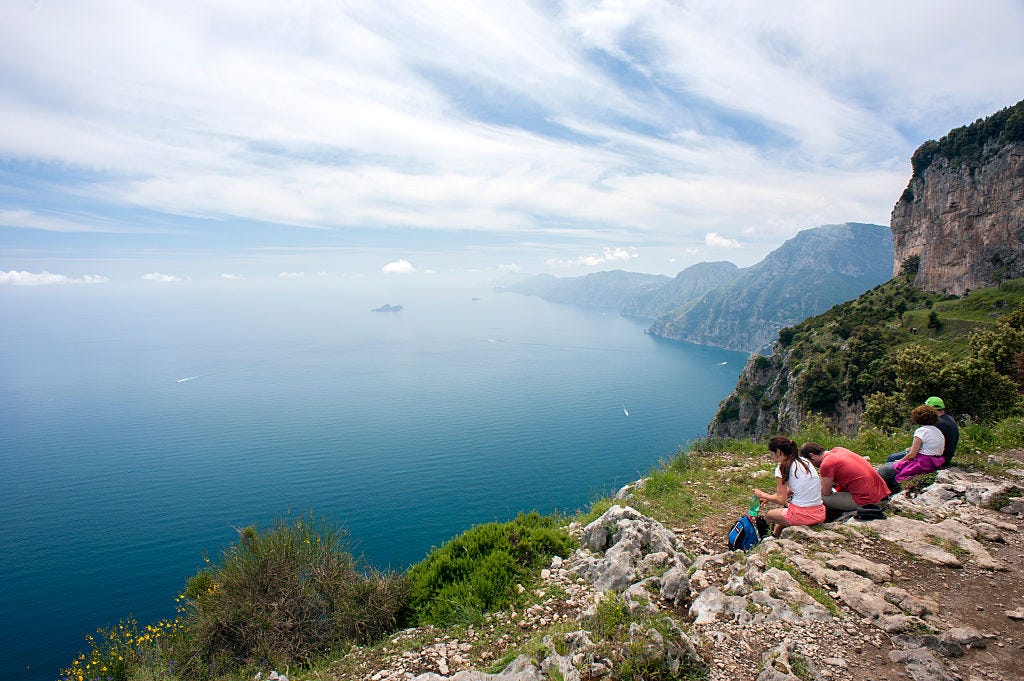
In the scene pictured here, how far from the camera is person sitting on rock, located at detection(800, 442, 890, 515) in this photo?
8.12 m

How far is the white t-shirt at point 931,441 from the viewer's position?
895 centimetres

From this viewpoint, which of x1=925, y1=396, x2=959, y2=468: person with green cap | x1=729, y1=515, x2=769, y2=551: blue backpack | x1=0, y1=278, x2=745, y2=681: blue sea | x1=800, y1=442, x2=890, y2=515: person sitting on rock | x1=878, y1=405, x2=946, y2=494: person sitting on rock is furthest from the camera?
x1=0, y1=278, x2=745, y2=681: blue sea

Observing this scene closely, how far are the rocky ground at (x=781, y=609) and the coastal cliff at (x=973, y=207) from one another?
90715 millimetres

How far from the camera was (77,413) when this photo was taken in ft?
331

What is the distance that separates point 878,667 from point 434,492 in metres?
64.0

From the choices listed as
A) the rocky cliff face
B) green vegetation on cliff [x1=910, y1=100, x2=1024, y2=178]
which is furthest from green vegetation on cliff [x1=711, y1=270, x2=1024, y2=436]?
green vegetation on cliff [x1=910, y1=100, x2=1024, y2=178]

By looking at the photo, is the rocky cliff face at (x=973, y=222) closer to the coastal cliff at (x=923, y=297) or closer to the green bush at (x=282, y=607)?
the coastal cliff at (x=923, y=297)

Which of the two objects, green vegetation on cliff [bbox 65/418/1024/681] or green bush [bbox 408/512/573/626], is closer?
green vegetation on cliff [bbox 65/418/1024/681]

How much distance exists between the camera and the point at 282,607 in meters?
7.97

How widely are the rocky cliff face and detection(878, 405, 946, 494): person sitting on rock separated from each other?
88.2 metres

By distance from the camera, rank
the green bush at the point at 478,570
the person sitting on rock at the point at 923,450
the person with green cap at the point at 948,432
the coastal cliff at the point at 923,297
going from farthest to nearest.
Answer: the coastal cliff at the point at 923,297
the person with green cap at the point at 948,432
the person sitting on rock at the point at 923,450
the green bush at the point at 478,570

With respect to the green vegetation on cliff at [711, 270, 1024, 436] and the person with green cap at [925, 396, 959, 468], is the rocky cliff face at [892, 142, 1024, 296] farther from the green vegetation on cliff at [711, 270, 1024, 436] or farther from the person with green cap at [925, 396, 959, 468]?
the person with green cap at [925, 396, 959, 468]

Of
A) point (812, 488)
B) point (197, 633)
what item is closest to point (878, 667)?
point (812, 488)

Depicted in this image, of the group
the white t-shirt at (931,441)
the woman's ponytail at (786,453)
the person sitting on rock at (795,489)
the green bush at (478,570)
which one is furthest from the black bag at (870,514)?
the green bush at (478,570)
